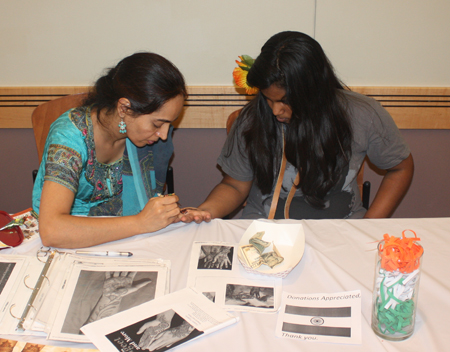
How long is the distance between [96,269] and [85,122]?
2.02 feet

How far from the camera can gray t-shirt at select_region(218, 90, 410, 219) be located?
5.26 ft

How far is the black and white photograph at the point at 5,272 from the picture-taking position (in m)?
1.02

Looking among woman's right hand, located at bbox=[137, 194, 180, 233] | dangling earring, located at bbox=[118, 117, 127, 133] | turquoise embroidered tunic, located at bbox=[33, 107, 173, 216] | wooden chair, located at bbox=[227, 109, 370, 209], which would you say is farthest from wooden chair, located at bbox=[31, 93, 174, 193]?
woman's right hand, located at bbox=[137, 194, 180, 233]

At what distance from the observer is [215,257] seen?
44.3 inches

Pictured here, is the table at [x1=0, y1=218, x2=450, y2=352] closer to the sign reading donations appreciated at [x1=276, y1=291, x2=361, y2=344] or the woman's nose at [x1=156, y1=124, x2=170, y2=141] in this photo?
the sign reading donations appreciated at [x1=276, y1=291, x2=361, y2=344]

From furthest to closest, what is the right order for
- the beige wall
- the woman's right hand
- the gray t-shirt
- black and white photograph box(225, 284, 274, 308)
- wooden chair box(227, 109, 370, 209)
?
the beige wall, wooden chair box(227, 109, 370, 209), the gray t-shirt, the woman's right hand, black and white photograph box(225, 284, 274, 308)

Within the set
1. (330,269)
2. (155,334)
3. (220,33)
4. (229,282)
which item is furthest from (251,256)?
(220,33)

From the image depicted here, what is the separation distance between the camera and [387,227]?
128cm

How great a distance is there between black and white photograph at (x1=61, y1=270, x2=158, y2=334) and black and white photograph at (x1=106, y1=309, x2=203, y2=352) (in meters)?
0.08

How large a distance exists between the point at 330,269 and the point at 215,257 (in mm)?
322

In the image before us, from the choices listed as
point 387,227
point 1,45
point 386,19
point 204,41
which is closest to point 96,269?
point 387,227

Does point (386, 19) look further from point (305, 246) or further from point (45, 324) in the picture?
point (45, 324)

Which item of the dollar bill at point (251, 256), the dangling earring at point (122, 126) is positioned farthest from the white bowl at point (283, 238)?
the dangling earring at point (122, 126)

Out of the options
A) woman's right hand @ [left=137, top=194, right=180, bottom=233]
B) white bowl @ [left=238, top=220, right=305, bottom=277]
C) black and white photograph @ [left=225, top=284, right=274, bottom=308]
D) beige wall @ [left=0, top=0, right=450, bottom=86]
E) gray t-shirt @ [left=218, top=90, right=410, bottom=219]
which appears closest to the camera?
black and white photograph @ [left=225, top=284, right=274, bottom=308]
